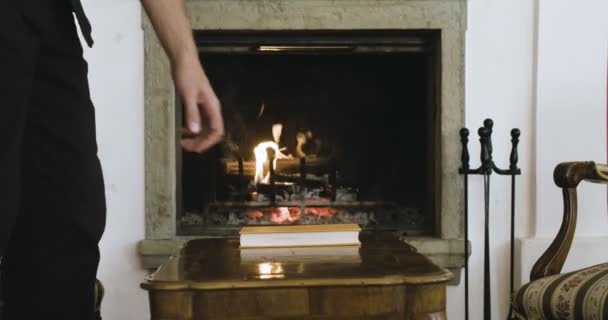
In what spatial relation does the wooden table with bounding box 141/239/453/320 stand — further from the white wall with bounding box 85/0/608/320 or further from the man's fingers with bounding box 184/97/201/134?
the white wall with bounding box 85/0/608/320

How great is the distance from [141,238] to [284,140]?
2.03ft

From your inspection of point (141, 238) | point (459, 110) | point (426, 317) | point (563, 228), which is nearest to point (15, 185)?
point (426, 317)

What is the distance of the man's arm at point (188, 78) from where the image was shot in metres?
0.95

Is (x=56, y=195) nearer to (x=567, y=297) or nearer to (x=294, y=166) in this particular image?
(x=567, y=297)

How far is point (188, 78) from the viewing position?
3.17ft

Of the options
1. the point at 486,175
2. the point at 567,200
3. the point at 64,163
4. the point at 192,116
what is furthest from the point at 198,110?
the point at 486,175

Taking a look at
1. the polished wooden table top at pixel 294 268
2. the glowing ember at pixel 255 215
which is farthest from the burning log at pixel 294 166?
the polished wooden table top at pixel 294 268

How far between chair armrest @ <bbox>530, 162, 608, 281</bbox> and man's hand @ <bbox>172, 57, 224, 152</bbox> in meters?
1.20

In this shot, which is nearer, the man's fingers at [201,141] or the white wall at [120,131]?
the man's fingers at [201,141]

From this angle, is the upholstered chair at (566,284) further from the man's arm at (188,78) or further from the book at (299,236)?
the man's arm at (188,78)

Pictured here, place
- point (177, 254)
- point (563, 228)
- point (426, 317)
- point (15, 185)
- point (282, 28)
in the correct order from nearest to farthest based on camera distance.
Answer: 1. point (15, 185)
2. point (426, 317)
3. point (177, 254)
4. point (563, 228)
5. point (282, 28)

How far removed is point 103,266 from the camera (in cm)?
245

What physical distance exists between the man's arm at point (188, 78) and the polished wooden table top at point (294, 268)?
453mm

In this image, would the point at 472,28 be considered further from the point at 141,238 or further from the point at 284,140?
the point at 141,238
